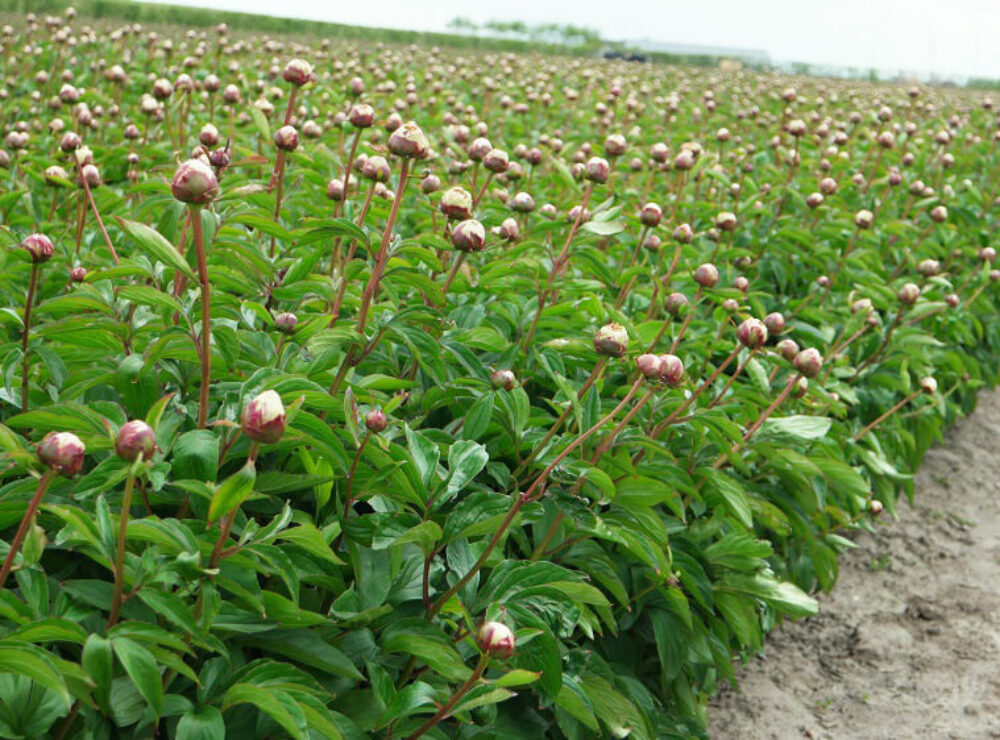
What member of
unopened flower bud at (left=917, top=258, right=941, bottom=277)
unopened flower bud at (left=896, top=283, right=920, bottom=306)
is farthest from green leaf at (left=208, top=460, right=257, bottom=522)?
unopened flower bud at (left=917, top=258, right=941, bottom=277)

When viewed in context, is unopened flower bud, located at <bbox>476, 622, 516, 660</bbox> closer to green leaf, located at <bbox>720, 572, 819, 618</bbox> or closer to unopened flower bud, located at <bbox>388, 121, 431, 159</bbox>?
unopened flower bud, located at <bbox>388, 121, 431, 159</bbox>

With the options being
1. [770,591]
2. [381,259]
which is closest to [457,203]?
[381,259]

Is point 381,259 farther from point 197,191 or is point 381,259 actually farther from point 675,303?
point 675,303

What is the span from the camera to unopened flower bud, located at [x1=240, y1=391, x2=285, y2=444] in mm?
1047

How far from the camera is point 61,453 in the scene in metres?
0.99

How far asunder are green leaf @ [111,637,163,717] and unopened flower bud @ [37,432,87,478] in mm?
193

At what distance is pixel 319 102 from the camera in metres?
5.10

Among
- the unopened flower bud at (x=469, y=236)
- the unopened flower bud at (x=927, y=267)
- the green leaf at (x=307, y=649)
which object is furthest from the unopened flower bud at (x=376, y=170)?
the unopened flower bud at (x=927, y=267)

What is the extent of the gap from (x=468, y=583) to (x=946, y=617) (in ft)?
7.86

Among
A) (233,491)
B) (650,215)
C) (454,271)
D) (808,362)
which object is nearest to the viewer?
(233,491)

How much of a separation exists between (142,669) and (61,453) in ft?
0.80

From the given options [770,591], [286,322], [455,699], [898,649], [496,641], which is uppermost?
[286,322]

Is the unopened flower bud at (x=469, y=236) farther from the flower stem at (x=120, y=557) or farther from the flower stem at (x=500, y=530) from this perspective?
the flower stem at (x=120, y=557)

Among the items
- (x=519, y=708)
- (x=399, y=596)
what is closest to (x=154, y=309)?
(x=399, y=596)
